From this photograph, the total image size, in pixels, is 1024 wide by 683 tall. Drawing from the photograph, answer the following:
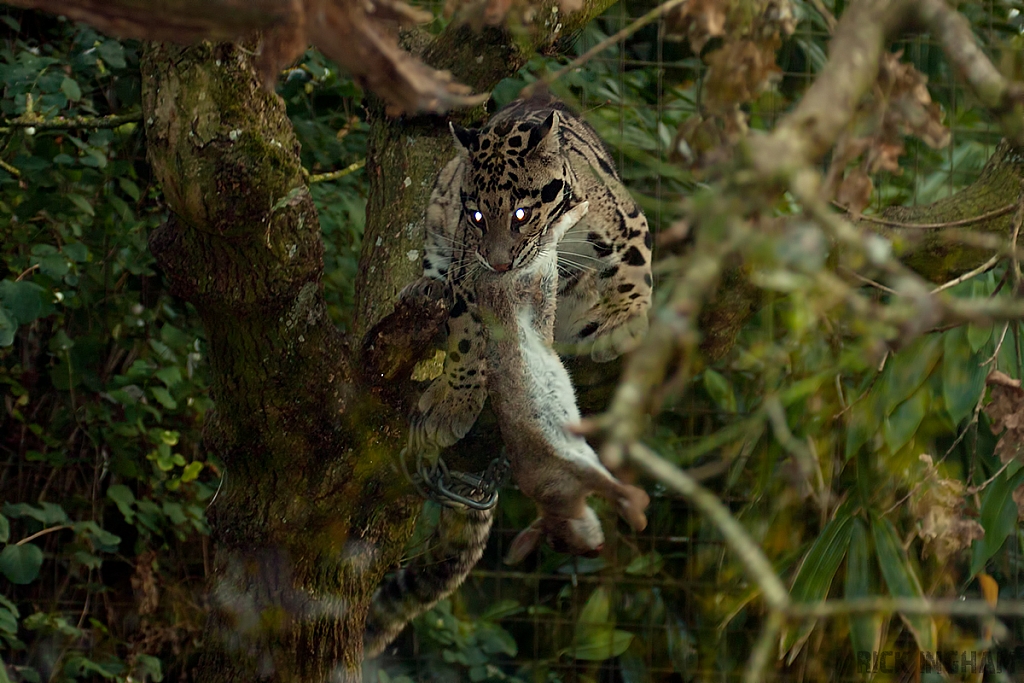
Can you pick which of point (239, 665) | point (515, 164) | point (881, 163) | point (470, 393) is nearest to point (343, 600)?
point (239, 665)

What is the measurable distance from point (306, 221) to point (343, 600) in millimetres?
962

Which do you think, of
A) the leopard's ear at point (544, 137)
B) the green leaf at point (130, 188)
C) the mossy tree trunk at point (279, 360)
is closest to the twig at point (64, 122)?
the green leaf at point (130, 188)

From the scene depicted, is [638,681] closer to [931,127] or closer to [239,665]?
[239,665]

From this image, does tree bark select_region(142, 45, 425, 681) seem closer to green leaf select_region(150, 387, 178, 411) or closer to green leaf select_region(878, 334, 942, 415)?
green leaf select_region(150, 387, 178, 411)

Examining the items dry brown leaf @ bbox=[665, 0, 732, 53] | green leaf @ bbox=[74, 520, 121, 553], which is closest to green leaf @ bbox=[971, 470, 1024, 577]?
dry brown leaf @ bbox=[665, 0, 732, 53]

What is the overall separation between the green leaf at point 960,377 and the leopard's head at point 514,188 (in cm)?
154

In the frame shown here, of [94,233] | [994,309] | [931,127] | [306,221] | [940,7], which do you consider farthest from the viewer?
[94,233]

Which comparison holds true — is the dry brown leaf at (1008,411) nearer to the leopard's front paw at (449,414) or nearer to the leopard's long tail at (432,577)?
the leopard's front paw at (449,414)

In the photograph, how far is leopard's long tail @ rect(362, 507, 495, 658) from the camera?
2787 millimetres

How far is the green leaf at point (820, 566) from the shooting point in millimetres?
3363

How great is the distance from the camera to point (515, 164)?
2.34 m

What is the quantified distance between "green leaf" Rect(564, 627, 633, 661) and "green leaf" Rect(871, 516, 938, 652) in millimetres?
938

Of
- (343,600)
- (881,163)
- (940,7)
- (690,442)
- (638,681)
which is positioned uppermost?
(940,7)

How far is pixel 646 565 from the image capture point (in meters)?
3.90
